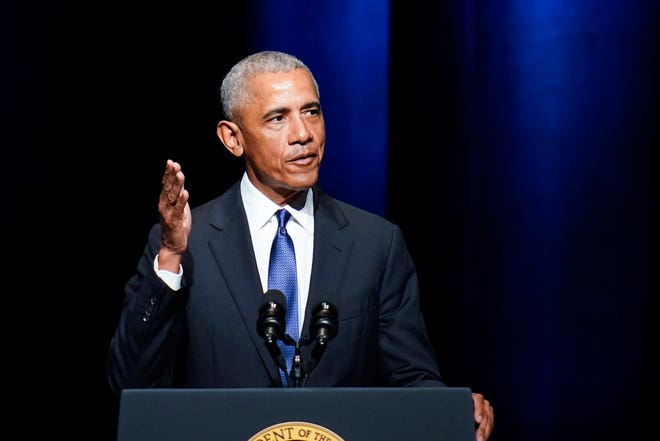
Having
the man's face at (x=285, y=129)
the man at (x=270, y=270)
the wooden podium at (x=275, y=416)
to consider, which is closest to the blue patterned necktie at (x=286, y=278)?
the man at (x=270, y=270)

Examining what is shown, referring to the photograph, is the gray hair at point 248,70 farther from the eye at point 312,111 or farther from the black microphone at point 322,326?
the black microphone at point 322,326

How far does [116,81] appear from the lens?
2.93 metres

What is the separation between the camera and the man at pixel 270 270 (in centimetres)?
185

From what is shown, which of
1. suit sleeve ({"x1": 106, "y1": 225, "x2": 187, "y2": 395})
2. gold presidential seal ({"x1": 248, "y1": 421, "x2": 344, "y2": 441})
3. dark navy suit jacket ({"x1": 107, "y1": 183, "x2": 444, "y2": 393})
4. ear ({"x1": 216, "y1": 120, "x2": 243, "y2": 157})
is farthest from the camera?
ear ({"x1": 216, "y1": 120, "x2": 243, "y2": 157})

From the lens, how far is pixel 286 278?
1.90m

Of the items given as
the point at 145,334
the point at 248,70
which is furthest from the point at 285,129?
the point at 145,334

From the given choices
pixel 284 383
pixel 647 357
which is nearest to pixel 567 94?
pixel 647 357

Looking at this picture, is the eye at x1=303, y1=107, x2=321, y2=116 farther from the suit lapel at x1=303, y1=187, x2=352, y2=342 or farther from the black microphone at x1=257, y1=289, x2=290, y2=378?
the black microphone at x1=257, y1=289, x2=290, y2=378

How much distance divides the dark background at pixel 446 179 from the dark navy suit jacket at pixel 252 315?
959 millimetres

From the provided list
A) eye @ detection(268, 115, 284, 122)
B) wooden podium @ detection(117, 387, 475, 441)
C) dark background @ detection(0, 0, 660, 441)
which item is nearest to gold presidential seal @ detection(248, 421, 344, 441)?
wooden podium @ detection(117, 387, 475, 441)

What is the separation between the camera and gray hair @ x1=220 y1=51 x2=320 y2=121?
1.99 metres

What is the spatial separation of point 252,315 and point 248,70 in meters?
0.52

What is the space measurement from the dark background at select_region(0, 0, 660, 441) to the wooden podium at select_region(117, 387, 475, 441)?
1555mm

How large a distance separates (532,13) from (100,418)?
1865mm
